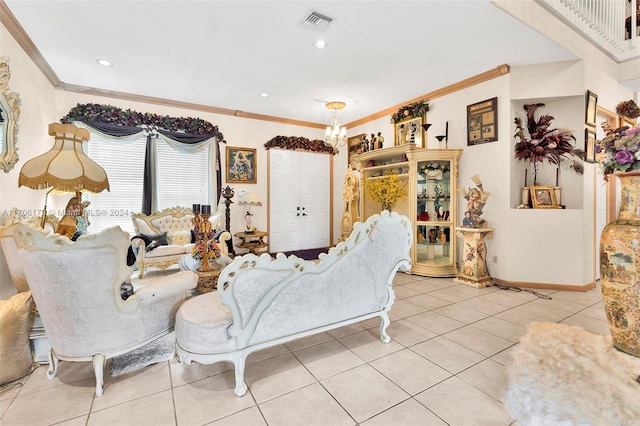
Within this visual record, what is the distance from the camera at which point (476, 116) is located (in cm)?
429

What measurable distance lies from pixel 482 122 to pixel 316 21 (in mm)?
2775

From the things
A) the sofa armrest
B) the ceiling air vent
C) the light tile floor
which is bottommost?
the light tile floor

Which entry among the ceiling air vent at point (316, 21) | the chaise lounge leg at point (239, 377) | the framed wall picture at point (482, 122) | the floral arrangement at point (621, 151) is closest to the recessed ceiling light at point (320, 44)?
the ceiling air vent at point (316, 21)

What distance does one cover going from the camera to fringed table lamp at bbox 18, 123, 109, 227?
2.12 meters

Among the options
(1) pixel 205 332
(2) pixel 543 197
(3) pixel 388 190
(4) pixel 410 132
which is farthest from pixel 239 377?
(4) pixel 410 132

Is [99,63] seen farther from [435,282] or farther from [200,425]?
[435,282]

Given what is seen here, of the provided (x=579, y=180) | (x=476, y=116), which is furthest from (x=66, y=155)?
(x=579, y=180)

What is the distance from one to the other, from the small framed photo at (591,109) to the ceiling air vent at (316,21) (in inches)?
140

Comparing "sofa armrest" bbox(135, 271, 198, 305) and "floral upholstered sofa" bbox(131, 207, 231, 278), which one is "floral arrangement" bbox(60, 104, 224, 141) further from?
"sofa armrest" bbox(135, 271, 198, 305)

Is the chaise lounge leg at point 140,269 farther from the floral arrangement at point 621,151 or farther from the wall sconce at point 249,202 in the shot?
the floral arrangement at point 621,151

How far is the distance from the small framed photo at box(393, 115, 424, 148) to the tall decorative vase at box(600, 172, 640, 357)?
307 cm

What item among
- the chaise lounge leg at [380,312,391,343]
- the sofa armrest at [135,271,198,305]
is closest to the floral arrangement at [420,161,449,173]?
the chaise lounge leg at [380,312,391,343]

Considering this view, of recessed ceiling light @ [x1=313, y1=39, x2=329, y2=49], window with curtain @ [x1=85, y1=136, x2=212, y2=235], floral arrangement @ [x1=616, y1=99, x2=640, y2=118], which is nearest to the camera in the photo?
recessed ceiling light @ [x1=313, y1=39, x2=329, y2=49]

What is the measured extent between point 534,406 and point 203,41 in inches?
169
